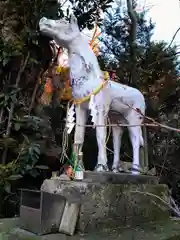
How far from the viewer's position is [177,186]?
354 cm

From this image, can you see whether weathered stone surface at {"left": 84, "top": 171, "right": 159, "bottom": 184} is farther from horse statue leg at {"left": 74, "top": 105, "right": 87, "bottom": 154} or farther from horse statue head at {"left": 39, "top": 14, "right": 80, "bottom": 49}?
horse statue head at {"left": 39, "top": 14, "right": 80, "bottom": 49}

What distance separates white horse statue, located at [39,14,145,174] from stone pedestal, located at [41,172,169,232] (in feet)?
0.40

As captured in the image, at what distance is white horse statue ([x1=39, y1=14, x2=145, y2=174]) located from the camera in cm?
208

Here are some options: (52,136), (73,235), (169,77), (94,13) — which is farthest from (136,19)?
(73,235)

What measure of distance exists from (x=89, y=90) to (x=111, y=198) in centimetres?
70

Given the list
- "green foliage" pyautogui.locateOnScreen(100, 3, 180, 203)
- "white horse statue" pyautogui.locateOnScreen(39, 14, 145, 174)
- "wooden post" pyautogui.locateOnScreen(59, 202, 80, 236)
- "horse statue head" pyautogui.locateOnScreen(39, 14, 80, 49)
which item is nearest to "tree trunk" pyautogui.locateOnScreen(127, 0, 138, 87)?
"green foliage" pyautogui.locateOnScreen(100, 3, 180, 203)

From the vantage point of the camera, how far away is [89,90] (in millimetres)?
2092

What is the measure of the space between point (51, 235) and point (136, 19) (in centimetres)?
266

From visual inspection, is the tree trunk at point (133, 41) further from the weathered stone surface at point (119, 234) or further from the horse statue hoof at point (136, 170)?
the weathered stone surface at point (119, 234)

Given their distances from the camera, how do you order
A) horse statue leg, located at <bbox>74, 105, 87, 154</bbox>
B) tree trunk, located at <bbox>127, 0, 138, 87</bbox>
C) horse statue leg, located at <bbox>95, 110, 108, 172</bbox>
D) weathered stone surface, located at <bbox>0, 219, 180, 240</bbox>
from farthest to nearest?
tree trunk, located at <bbox>127, 0, 138, 87</bbox>, horse statue leg, located at <bbox>74, 105, 87, 154</bbox>, horse statue leg, located at <bbox>95, 110, 108, 172</bbox>, weathered stone surface, located at <bbox>0, 219, 180, 240</bbox>

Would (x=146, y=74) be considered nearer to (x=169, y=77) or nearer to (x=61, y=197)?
(x=169, y=77)

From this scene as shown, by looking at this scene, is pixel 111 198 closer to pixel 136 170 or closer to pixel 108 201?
pixel 108 201

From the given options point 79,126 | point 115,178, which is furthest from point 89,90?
point 115,178

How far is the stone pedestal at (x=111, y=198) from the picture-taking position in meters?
1.84
